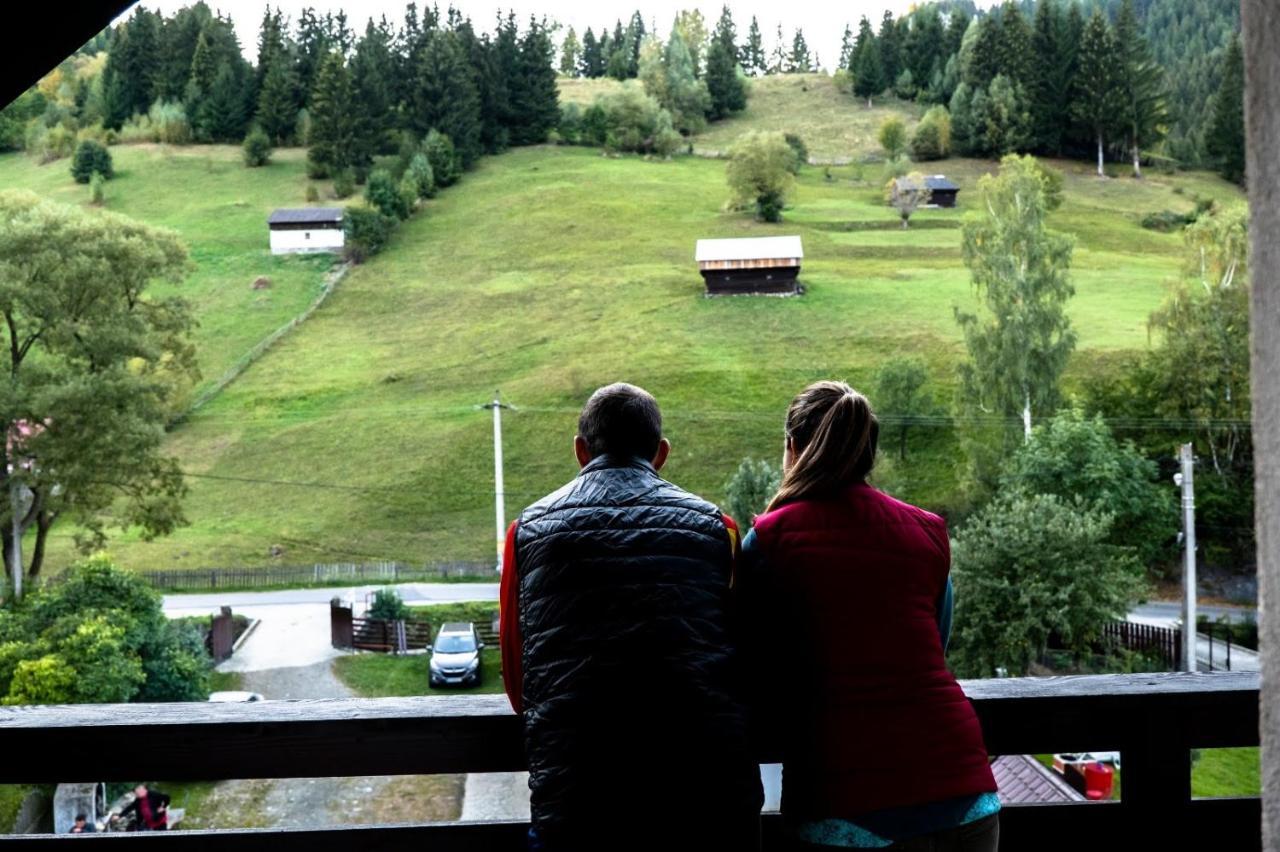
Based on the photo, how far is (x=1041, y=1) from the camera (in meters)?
66.6

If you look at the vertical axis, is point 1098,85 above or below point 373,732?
above

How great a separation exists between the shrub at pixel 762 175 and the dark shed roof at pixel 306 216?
16687mm

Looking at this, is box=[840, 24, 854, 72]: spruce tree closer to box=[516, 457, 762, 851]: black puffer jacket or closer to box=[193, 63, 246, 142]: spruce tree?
box=[193, 63, 246, 142]: spruce tree

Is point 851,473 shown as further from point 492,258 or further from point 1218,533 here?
point 492,258

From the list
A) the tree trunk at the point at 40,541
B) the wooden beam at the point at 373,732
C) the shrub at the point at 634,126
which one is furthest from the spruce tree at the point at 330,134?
the wooden beam at the point at 373,732

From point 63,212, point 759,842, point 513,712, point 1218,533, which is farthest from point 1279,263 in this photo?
point 1218,533

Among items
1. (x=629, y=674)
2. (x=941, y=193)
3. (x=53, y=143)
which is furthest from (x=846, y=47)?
(x=629, y=674)

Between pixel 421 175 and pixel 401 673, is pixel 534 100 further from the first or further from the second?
pixel 401 673

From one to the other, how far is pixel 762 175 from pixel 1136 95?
73.7 feet

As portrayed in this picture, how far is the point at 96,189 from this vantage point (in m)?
55.3

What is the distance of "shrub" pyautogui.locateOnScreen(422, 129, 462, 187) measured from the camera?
59156 mm

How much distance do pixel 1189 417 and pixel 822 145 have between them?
43174 millimetres

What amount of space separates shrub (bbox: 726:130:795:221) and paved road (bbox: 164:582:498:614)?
96.3ft

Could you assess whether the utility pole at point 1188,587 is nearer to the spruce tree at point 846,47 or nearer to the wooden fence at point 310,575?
the wooden fence at point 310,575
